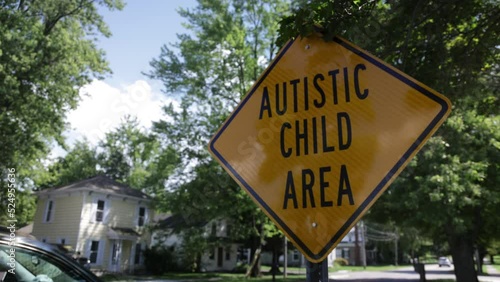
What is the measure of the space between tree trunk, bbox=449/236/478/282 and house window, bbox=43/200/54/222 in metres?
27.0

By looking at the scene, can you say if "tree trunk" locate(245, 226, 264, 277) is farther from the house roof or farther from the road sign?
the road sign

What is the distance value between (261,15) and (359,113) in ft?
77.2

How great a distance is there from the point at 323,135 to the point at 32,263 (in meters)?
2.29

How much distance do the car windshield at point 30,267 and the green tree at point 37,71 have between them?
698 inches

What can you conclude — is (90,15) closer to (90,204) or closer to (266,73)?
(90,204)

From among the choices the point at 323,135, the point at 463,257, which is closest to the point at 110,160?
the point at 463,257

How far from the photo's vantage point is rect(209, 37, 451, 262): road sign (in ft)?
6.47

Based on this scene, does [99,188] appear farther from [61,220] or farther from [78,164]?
[78,164]

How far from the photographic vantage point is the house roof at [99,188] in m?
28.8

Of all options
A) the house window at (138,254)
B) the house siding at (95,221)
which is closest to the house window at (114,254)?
the house siding at (95,221)

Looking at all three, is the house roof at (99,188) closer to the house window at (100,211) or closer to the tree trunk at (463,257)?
the house window at (100,211)

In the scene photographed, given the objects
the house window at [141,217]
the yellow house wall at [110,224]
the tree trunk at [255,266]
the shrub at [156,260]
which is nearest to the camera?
the tree trunk at [255,266]

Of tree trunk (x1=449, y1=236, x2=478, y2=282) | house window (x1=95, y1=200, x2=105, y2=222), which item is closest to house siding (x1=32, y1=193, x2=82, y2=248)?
house window (x1=95, y1=200, x2=105, y2=222)

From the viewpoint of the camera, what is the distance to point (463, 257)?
19219 mm
